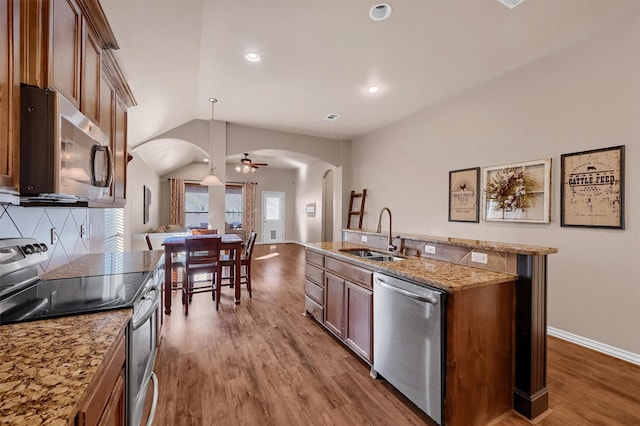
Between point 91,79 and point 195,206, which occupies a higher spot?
point 91,79

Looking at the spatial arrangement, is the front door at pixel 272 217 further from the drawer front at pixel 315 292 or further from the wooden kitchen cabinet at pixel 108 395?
the wooden kitchen cabinet at pixel 108 395

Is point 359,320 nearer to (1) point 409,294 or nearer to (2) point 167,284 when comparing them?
(1) point 409,294

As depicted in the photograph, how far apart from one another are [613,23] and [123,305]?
14.2 ft

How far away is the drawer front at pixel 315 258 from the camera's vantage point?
2995 millimetres

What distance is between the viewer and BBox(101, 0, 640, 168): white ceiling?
2.25 metres

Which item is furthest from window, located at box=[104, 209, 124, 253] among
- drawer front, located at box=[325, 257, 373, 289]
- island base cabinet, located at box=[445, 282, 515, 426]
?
island base cabinet, located at box=[445, 282, 515, 426]

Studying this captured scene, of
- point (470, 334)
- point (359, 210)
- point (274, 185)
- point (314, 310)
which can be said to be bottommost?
point (314, 310)

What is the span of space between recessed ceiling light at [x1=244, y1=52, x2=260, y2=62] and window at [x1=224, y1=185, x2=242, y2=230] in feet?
23.2

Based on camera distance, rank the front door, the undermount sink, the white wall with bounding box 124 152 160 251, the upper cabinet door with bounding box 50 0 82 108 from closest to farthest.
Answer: the upper cabinet door with bounding box 50 0 82 108 → the undermount sink → the white wall with bounding box 124 152 160 251 → the front door

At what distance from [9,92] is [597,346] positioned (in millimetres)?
4357

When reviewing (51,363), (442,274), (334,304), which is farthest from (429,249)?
(51,363)

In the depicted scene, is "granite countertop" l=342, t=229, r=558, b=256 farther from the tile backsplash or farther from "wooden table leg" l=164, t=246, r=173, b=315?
"wooden table leg" l=164, t=246, r=173, b=315

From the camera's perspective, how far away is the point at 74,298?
1.37 m

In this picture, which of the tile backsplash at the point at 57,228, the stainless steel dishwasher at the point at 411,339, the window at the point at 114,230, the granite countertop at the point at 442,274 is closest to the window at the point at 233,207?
the window at the point at 114,230
